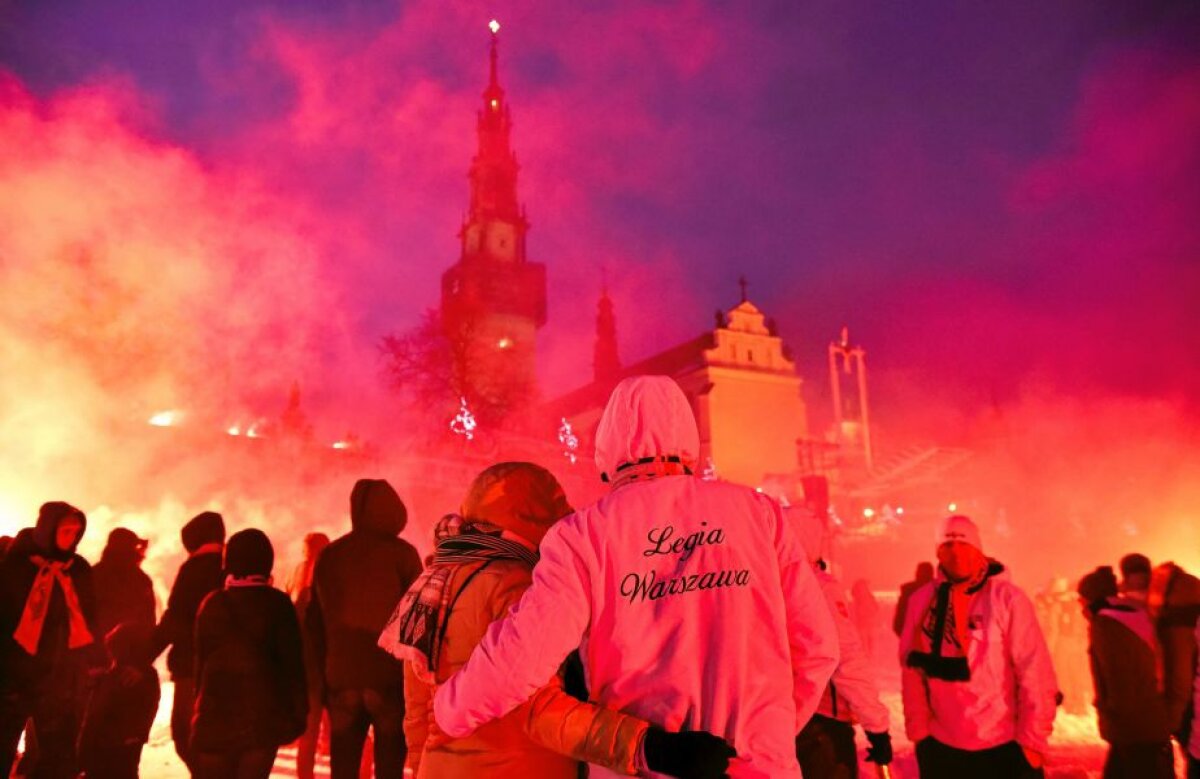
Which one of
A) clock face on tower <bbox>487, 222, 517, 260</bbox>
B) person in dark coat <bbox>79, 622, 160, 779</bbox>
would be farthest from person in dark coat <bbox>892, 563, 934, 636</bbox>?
clock face on tower <bbox>487, 222, 517, 260</bbox>

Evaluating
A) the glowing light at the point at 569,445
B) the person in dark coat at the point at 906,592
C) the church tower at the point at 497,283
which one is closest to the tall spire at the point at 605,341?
the church tower at the point at 497,283

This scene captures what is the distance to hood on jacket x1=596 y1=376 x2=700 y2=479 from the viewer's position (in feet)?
7.23

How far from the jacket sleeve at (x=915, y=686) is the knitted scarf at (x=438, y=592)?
2.83 m

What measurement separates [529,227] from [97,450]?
4210cm

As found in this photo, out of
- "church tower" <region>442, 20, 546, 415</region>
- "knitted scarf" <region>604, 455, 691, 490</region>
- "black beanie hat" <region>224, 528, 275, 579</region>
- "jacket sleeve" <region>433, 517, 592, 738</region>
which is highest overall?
"church tower" <region>442, 20, 546, 415</region>

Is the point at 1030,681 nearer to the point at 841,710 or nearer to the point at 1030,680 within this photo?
the point at 1030,680

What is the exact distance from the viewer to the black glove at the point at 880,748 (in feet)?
11.1

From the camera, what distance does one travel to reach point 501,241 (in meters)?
53.8

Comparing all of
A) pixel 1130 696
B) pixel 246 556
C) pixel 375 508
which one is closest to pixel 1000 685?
pixel 1130 696

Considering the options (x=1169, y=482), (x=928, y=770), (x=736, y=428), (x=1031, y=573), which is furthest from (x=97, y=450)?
(x=1169, y=482)

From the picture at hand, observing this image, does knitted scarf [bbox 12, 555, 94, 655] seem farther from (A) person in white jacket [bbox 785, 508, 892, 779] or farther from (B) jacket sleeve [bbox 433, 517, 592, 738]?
(A) person in white jacket [bbox 785, 508, 892, 779]

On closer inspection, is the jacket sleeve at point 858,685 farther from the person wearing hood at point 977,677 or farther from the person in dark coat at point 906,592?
the person in dark coat at point 906,592

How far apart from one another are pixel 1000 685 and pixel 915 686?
485 mm

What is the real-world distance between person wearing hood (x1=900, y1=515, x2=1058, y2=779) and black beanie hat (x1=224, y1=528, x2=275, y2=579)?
3.79 m
